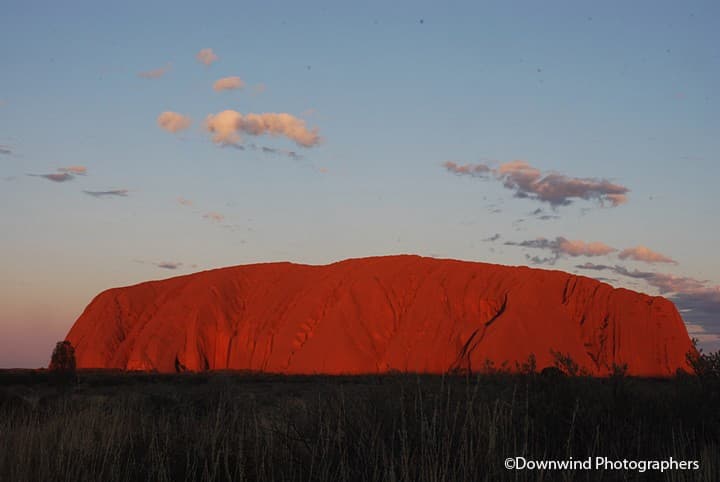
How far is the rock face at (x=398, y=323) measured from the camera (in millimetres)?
55188

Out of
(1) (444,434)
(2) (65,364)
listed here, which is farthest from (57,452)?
(2) (65,364)

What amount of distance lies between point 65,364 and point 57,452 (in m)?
37.0

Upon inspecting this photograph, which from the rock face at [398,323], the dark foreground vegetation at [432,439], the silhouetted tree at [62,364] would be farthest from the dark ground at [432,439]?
the rock face at [398,323]

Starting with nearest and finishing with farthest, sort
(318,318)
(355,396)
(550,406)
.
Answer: (550,406), (355,396), (318,318)

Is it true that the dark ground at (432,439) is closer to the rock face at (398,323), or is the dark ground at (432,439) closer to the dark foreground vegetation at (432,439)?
the dark foreground vegetation at (432,439)

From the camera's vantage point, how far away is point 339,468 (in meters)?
6.80

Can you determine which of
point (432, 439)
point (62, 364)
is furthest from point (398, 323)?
point (432, 439)

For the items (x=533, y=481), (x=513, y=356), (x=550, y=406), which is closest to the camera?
(x=533, y=481)

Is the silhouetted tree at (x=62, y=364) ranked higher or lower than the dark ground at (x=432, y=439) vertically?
lower

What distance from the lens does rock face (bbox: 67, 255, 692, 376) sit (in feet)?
181

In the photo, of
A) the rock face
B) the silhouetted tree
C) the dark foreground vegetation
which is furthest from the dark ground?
the rock face

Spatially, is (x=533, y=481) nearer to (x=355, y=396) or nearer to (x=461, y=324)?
(x=355, y=396)

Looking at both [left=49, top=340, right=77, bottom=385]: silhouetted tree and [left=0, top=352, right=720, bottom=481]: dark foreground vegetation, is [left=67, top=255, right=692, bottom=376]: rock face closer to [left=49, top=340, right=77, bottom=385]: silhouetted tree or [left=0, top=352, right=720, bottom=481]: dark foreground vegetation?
[left=49, top=340, right=77, bottom=385]: silhouetted tree

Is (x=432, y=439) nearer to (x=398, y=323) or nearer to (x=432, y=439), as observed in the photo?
(x=432, y=439)
